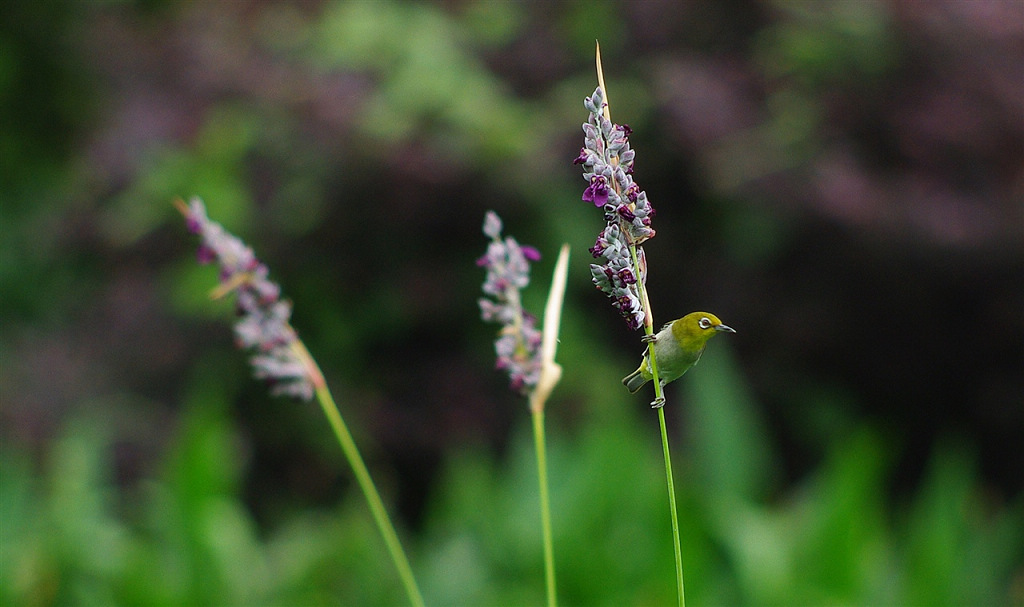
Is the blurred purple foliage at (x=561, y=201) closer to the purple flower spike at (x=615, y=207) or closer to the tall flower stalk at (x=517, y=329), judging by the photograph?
the tall flower stalk at (x=517, y=329)

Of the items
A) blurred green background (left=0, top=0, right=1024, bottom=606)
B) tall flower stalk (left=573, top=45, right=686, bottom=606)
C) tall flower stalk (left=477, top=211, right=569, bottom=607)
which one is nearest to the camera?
tall flower stalk (left=573, top=45, right=686, bottom=606)

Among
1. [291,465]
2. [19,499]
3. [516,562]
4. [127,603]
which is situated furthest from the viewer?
[291,465]

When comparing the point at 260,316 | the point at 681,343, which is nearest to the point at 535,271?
the point at 260,316

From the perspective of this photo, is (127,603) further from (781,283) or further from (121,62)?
(121,62)

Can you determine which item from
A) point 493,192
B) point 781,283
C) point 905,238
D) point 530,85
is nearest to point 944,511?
point 905,238

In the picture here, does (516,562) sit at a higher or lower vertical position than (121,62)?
lower

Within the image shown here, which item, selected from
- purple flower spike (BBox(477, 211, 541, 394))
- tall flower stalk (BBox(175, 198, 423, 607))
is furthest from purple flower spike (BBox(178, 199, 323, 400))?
purple flower spike (BBox(477, 211, 541, 394))

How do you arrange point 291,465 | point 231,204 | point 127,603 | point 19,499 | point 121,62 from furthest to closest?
point 121,62 → point 291,465 → point 231,204 → point 19,499 → point 127,603

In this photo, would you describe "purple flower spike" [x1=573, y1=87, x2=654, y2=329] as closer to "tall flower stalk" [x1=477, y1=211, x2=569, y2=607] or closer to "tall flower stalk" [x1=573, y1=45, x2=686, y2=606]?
"tall flower stalk" [x1=573, y1=45, x2=686, y2=606]
